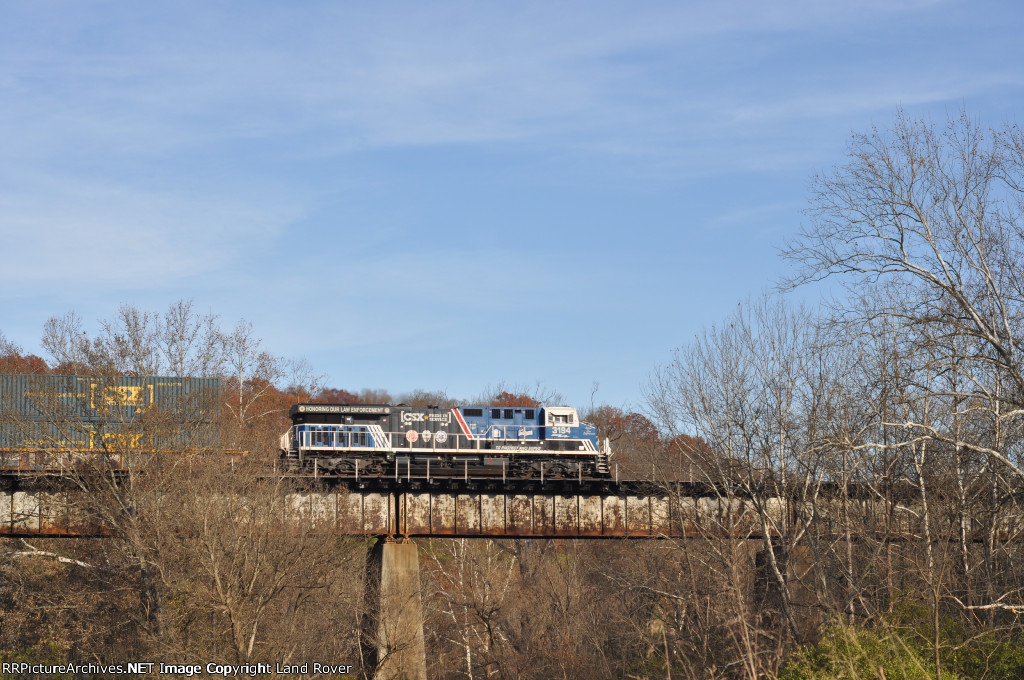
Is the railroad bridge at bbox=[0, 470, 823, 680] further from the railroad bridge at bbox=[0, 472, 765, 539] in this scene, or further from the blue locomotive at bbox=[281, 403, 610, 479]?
the blue locomotive at bbox=[281, 403, 610, 479]

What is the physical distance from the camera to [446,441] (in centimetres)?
4253

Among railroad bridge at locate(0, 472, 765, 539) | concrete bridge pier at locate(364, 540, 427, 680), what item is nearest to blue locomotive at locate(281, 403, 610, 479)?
railroad bridge at locate(0, 472, 765, 539)

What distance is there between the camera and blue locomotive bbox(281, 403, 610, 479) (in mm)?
40406

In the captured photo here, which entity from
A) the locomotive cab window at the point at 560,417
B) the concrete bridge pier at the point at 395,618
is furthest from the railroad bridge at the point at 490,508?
the locomotive cab window at the point at 560,417

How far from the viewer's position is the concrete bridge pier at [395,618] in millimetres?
31453

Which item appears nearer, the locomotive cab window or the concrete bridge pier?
the concrete bridge pier

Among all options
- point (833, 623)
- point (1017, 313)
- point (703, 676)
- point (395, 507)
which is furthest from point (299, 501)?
point (1017, 313)

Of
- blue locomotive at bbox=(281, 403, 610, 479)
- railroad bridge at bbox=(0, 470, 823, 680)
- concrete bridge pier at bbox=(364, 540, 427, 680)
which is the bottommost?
concrete bridge pier at bbox=(364, 540, 427, 680)

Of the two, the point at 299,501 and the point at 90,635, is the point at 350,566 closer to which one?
the point at 299,501

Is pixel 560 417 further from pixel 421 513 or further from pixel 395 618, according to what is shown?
pixel 395 618

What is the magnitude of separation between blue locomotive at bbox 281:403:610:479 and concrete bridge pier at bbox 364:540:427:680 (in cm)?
637

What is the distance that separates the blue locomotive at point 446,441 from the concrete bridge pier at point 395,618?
637cm

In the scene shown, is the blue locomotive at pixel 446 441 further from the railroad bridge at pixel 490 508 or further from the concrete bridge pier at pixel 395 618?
the concrete bridge pier at pixel 395 618

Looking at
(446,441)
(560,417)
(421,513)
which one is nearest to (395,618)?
(421,513)
